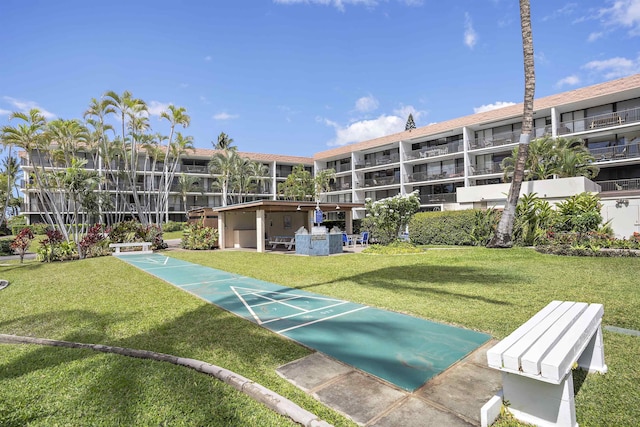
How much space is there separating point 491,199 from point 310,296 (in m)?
18.2

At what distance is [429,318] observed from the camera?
6.10 meters

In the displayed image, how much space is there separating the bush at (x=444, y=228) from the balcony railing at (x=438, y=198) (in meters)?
14.7

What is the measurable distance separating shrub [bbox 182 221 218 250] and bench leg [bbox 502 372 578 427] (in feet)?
74.9

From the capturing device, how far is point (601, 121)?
2739 cm

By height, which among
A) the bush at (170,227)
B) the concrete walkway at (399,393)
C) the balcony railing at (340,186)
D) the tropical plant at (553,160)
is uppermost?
the balcony railing at (340,186)

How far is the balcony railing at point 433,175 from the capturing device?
1416 inches

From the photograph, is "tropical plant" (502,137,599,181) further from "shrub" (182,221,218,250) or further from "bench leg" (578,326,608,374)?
"bench leg" (578,326,608,374)

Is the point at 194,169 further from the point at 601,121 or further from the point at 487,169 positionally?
the point at 601,121

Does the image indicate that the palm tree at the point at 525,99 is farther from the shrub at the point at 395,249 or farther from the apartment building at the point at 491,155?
the apartment building at the point at 491,155

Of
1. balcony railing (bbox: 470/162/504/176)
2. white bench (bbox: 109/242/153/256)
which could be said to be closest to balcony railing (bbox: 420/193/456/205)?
balcony railing (bbox: 470/162/504/176)

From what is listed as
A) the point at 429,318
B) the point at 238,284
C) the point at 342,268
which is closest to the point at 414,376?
the point at 429,318

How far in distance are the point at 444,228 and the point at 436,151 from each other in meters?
18.8

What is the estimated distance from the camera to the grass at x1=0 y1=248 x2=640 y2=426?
333 cm

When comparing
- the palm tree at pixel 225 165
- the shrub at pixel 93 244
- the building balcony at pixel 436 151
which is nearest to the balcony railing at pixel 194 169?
the palm tree at pixel 225 165
